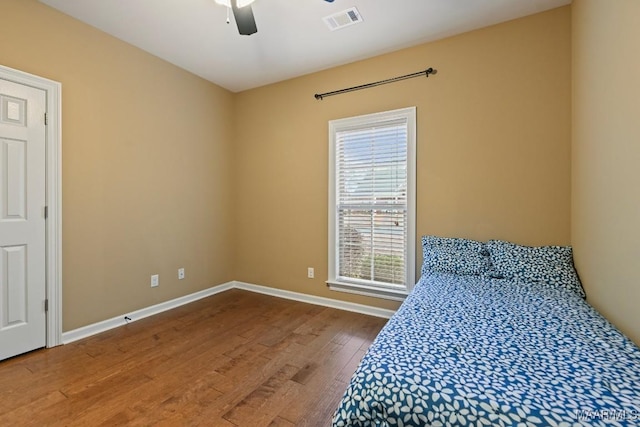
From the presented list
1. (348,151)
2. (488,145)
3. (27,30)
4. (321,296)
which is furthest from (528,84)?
(27,30)

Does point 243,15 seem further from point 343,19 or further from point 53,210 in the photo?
point 53,210

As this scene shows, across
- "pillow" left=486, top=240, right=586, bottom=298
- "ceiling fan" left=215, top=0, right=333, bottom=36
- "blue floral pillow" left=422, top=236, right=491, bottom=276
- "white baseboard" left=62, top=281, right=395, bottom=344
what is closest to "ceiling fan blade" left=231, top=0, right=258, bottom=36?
"ceiling fan" left=215, top=0, right=333, bottom=36

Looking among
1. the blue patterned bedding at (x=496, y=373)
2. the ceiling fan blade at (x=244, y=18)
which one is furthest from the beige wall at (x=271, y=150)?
the ceiling fan blade at (x=244, y=18)

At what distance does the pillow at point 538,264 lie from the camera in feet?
7.14

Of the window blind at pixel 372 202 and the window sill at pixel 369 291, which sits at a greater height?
the window blind at pixel 372 202

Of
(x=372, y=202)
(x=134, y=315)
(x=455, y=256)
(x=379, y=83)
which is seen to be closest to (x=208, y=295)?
(x=134, y=315)

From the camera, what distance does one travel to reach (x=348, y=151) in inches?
131

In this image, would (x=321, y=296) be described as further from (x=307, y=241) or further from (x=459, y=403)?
(x=459, y=403)

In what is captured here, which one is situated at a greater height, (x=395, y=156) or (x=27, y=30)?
(x=27, y=30)

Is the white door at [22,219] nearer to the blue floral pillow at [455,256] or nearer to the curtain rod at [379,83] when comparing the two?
the curtain rod at [379,83]

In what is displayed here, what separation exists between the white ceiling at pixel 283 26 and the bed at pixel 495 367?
231 centimetres

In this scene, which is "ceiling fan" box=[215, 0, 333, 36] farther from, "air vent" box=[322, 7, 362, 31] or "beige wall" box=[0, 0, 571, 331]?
"beige wall" box=[0, 0, 571, 331]

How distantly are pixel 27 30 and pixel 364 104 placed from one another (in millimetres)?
2950

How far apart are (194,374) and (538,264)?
8.89ft
